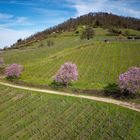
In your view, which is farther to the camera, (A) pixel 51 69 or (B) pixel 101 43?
(B) pixel 101 43

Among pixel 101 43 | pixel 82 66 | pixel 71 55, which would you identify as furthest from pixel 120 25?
pixel 82 66

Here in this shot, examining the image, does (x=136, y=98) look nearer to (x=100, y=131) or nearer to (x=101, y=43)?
(x=100, y=131)

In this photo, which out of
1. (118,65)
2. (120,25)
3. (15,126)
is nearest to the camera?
(15,126)

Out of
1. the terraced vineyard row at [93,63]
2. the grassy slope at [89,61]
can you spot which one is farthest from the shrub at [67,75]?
the terraced vineyard row at [93,63]

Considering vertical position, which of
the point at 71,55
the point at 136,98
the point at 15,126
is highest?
the point at 71,55

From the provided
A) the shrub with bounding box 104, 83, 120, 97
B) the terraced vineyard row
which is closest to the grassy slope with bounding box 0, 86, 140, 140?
the shrub with bounding box 104, 83, 120, 97

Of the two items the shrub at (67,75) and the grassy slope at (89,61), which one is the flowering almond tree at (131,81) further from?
the shrub at (67,75)
